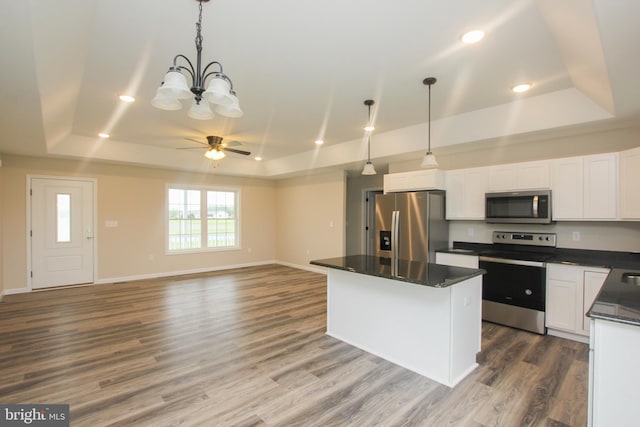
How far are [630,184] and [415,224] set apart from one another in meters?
2.27

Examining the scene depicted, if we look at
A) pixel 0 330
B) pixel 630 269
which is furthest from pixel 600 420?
pixel 0 330

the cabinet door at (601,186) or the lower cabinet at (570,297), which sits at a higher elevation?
the cabinet door at (601,186)

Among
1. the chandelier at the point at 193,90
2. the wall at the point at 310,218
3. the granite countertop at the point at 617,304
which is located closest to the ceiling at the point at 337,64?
the chandelier at the point at 193,90

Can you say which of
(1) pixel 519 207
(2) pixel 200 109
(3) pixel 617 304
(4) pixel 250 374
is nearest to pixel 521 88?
(1) pixel 519 207

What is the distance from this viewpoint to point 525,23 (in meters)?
2.18

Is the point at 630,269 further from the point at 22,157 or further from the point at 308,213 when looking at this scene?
the point at 22,157

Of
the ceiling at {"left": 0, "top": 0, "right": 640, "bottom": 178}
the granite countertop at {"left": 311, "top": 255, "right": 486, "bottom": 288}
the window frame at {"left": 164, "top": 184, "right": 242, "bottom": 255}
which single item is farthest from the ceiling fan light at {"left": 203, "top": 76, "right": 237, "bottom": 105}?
the window frame at {"left": 164, "top": 184, "right": 242, "bottom": 255}

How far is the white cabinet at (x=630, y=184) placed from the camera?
3.04 m

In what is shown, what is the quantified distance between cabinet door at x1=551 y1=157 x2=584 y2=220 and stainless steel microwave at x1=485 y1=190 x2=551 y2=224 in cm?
10

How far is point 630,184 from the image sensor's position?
3.09 meters

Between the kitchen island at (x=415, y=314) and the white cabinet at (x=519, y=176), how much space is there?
5.57 feet

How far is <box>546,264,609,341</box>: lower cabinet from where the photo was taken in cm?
318

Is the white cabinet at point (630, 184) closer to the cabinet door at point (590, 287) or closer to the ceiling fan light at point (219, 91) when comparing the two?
the cabinet door at point (590, 287)

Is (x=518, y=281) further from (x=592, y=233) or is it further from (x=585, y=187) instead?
(x=585, y=187)
